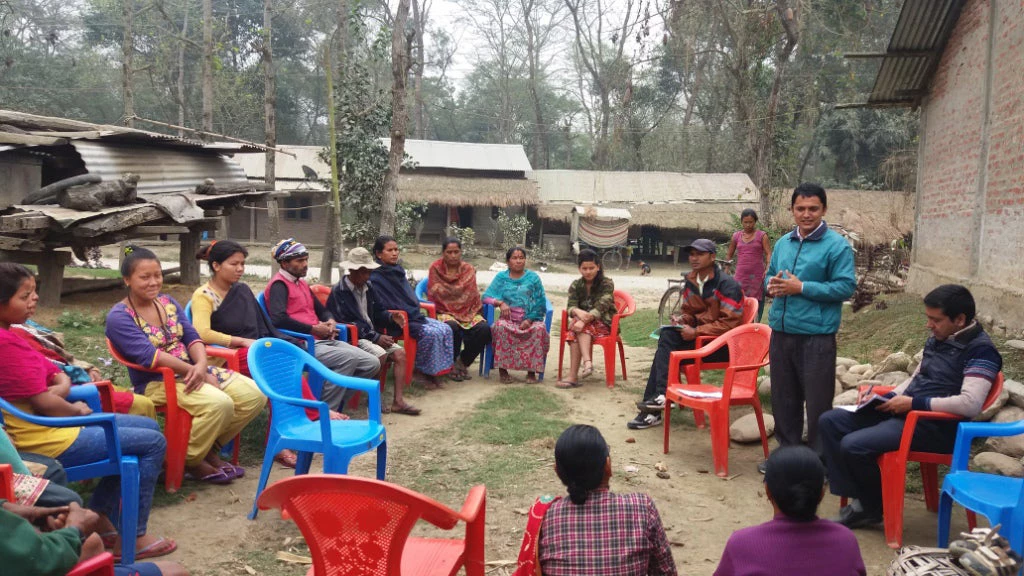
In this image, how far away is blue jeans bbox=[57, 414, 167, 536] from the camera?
3.22 meters

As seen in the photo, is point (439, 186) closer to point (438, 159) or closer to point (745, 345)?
point (438, 159)

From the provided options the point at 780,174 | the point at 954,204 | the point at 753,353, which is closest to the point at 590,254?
the point at 753,353

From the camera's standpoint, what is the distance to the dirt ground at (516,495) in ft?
11.6

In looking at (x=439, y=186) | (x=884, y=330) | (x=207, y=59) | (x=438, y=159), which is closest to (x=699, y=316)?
(x=884, y=330)

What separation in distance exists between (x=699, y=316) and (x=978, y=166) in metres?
4.26

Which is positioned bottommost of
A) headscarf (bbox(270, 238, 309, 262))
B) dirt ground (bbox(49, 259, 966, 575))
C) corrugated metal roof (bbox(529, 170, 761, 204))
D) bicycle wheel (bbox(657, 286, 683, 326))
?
dirt ground (bbox(49, 259, 966, 575))

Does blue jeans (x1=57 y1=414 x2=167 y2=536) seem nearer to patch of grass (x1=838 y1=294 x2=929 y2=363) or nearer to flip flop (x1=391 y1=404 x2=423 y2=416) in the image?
flip flop (x1=391 y1=404 x2=423 y2=416)

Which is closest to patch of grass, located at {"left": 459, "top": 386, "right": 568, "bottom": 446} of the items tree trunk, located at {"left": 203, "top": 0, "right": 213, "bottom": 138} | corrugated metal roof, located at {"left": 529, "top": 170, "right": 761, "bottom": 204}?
tree trunk, located at {"left": 203, "top": 0, "right": 213, "bottom": 138}

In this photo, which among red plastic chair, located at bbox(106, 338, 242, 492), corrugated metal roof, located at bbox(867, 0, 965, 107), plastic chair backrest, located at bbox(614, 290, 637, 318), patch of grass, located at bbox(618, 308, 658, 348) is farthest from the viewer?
patch of grass, located at bbox(618, 308, 658, 348)

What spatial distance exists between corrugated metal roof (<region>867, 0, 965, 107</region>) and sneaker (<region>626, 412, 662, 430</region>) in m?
6.16

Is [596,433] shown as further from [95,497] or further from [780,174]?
[780,174]

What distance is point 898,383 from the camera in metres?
5.48

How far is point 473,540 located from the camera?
2428 mm

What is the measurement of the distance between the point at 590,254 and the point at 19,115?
800cm
